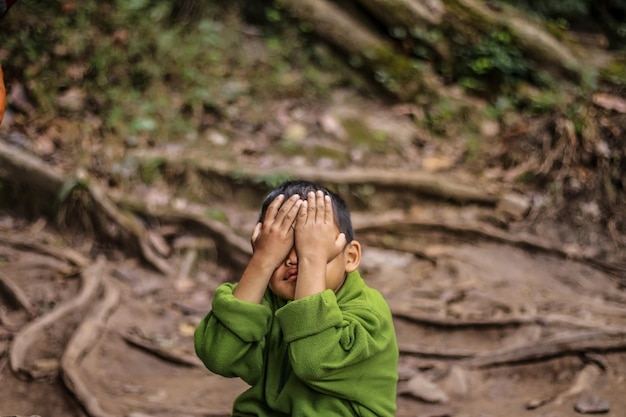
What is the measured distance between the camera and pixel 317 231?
83.0 inches

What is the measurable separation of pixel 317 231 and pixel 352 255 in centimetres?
24

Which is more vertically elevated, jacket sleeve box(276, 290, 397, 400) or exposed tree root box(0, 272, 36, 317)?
jacket sleeve box(276, 290, 397, 400)

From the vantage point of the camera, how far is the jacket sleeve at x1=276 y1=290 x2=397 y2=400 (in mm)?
1990

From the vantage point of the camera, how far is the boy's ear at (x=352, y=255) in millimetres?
2279

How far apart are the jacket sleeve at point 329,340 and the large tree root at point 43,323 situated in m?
2.07

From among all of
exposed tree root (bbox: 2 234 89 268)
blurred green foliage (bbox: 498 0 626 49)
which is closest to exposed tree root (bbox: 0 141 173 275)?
exposed tree root (bbox: 2 234 89 268)

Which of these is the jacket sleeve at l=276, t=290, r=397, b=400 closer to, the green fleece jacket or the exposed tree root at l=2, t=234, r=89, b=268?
the green fleece jacket

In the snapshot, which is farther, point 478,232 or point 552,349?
point 478,232

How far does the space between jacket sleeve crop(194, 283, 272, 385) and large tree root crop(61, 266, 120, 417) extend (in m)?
1.22

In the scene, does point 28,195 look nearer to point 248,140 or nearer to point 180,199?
point 180,199

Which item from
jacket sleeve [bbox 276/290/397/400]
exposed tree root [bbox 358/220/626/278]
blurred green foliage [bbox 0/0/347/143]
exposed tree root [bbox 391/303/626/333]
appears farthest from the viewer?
blurred green foliage [bbox 0/0/347/143]

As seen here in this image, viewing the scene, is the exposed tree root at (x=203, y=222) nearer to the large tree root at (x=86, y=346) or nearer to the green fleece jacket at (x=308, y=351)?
the large tree root at (x=86, y=346)

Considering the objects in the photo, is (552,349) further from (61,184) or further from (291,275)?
(61,184)

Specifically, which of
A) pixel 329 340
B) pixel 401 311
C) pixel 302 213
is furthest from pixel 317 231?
pixel 401 311
